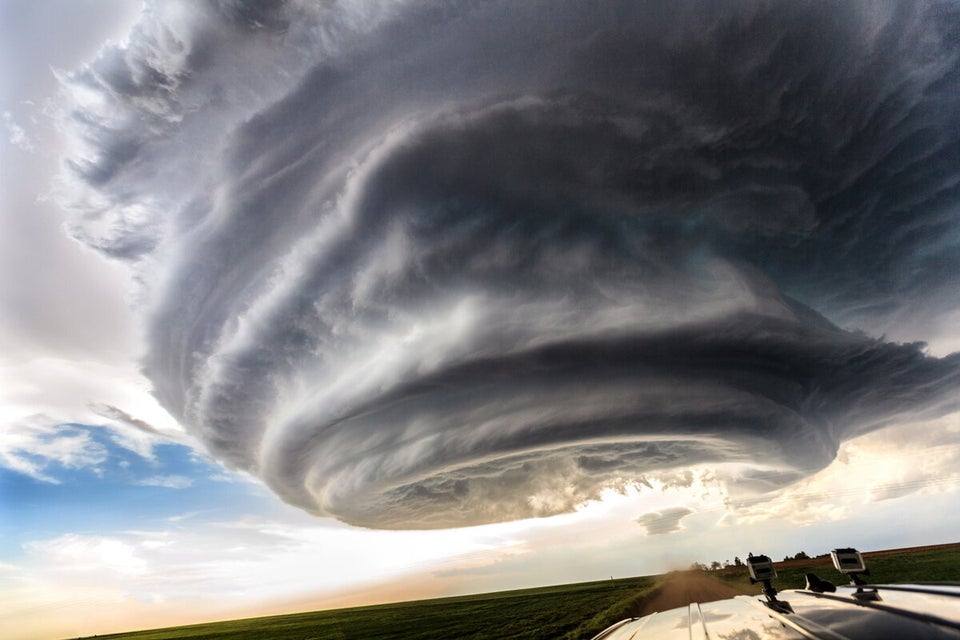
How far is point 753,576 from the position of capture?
6.87 metres

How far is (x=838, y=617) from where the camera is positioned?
4629mm

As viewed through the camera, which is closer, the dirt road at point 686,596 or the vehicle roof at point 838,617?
the vehicle roof at point 838,617

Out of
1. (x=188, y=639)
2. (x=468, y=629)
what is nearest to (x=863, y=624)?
(x=468, y=629)

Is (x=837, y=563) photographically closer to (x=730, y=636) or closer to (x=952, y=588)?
(x=952, y=588)

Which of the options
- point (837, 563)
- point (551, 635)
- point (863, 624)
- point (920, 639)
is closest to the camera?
point (920, 639)

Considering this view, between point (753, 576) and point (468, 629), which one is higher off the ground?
point (753, 576)

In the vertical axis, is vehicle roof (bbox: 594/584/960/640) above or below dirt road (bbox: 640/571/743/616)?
above

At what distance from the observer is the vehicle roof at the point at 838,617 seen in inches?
156

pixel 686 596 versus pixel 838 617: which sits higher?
pixel 838 617

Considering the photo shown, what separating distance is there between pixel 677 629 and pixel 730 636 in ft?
5.36

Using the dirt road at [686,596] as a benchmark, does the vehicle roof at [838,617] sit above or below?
above

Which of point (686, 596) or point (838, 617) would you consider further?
point (686, 596)

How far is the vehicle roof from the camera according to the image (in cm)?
395

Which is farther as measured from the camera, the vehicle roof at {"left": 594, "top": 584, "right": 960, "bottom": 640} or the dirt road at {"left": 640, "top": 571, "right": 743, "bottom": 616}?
the dirt road at {"left": 640, "top": 571, "right": 743, "bottom": 616}
